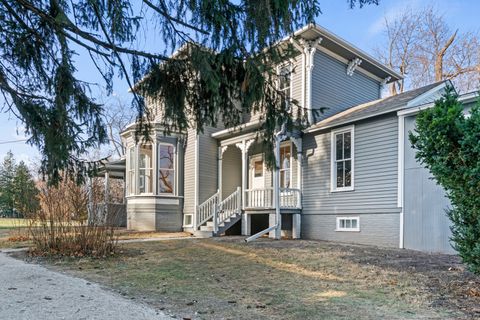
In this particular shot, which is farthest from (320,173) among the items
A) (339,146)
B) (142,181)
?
(142,181)

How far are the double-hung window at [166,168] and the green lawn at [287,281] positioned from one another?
6340 millimetres

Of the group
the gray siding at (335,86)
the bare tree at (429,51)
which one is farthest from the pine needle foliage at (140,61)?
the bare tree at (429,51)

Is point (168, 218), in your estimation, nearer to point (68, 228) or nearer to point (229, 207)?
point (229, 207)

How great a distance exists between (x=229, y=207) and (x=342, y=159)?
450cm

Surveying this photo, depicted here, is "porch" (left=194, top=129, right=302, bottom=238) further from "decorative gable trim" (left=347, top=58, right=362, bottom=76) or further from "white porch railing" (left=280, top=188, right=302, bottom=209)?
"decorative gable trim" (left=347, top=58, right=362, bottom=76)

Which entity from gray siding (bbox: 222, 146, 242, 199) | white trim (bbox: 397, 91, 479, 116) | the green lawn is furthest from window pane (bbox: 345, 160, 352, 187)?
gray siding (bbox: 222, 146, 242, 199)

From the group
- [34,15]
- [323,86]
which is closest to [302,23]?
[34,15]

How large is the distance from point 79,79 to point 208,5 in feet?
7.59

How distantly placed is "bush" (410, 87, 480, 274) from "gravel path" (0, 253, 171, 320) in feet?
11.8

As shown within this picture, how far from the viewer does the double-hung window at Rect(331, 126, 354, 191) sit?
1140 cm

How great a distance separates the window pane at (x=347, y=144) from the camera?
37.6 feet

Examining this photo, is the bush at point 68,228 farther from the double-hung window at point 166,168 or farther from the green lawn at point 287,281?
the double-hung window at point 166,168

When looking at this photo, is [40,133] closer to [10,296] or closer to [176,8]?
[10,296]

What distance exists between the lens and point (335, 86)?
45.7 ft
